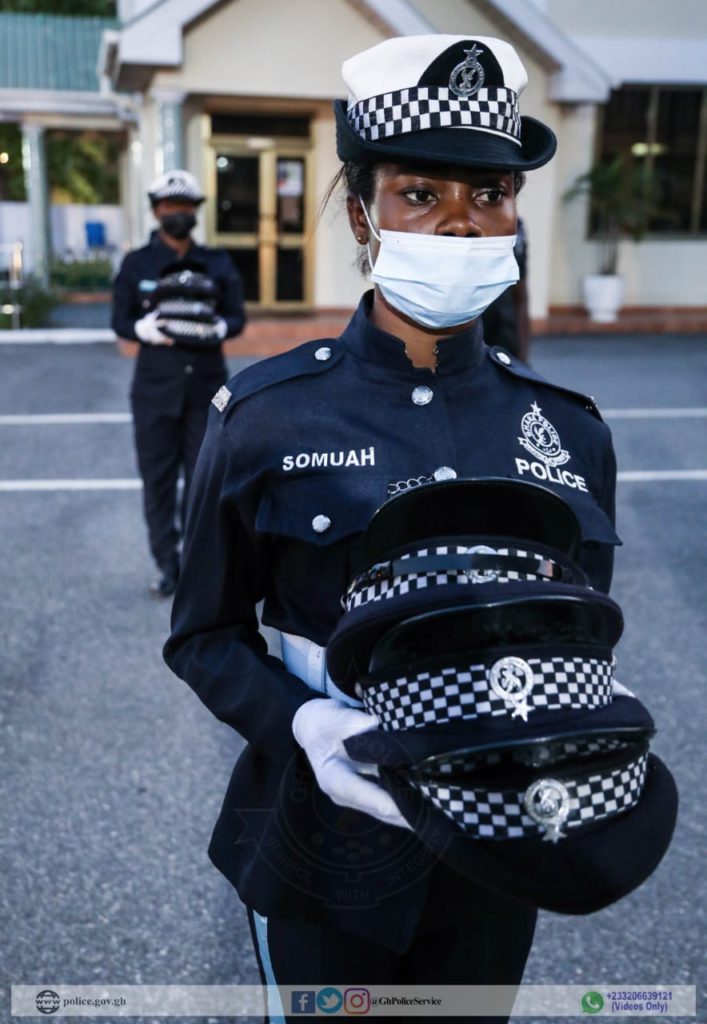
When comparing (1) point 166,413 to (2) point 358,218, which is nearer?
(2) point 358,218

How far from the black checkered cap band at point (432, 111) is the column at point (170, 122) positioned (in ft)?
43.1

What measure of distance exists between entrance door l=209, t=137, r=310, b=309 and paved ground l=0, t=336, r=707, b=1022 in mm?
9317

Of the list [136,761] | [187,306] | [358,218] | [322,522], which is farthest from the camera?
[187,306]

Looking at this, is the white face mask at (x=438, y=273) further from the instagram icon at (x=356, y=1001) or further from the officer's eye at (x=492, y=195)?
the instagram icon at (x=356, y=1001)

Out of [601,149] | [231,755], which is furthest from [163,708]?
[601,149]

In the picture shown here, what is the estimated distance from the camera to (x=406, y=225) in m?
1.68

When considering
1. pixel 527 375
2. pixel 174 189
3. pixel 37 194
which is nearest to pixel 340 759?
pixel 527 375

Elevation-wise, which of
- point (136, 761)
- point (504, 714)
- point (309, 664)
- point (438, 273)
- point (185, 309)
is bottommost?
point (136, 761)

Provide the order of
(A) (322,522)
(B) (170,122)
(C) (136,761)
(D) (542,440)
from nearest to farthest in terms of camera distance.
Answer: (A) (322,522) < (D) (542,440) < (C) (136,761) < (B) (170,122)

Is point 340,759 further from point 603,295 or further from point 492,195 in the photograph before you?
point 603,295

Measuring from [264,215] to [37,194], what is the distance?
740 centimetres

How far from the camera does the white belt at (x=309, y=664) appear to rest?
1.62 m

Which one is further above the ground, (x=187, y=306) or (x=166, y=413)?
(x=187, y=306)

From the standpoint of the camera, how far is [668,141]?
17594 mm
